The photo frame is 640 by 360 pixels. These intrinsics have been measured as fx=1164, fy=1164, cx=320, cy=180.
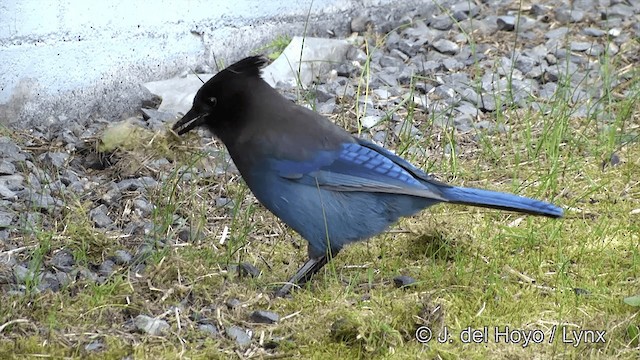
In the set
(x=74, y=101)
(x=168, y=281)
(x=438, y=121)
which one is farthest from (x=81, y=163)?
(x=438, y=121)

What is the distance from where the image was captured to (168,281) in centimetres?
312

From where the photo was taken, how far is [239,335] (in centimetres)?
285

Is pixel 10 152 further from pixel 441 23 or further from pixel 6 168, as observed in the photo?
pixel 441 23

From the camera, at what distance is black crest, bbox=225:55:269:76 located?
3295mm

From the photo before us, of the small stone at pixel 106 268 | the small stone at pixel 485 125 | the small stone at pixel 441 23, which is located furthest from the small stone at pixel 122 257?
the small stone at pixel 441 23

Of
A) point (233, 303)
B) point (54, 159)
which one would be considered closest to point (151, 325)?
point (233, 303)

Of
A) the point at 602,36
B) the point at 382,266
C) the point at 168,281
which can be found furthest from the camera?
the point at 602,36

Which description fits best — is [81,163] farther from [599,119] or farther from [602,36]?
[602,36]

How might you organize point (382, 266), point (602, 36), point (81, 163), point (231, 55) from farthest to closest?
point (602, 36), point (231, 55), point (81, 163), point (382, 266)

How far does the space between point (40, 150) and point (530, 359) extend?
6.74 ft

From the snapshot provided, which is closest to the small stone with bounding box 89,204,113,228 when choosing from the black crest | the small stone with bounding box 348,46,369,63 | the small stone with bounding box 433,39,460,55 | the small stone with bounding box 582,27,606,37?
the black crest

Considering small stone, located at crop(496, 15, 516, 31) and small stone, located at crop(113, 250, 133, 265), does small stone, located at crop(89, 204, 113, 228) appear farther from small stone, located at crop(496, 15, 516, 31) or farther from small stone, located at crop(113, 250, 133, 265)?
small stone, located at crop(496, 15, 516, 31)

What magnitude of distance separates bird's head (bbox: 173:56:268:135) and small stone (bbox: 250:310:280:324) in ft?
2.05

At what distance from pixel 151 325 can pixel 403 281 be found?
0.74 meters
